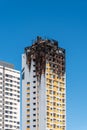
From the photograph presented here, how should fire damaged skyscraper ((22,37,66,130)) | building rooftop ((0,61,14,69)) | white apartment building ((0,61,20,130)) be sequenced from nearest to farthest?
fire damaged skyscraper ((22,37,66,130)), white apartment building ((0,61,20,130)), building rooftop ((0,61,14,69))

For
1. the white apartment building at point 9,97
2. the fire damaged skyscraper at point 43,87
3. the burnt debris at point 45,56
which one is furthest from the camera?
the white apartment building at point 9,97

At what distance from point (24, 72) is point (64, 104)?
57.0 feet

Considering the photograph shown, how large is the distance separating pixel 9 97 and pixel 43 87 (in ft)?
Answer: 65.9

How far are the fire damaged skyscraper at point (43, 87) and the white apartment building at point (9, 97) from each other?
35.5ft

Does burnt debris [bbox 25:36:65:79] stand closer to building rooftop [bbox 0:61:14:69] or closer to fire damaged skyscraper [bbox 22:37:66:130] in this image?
fire damaged skyscraper [bbox 22:37:66:130]

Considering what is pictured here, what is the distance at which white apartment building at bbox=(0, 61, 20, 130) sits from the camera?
168 metres

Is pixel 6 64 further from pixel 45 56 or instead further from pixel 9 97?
pixel 45 56

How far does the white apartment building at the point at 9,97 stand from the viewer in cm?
16834

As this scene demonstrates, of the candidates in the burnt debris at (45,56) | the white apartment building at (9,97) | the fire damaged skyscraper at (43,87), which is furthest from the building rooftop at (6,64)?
the burnt debris at (45,56)

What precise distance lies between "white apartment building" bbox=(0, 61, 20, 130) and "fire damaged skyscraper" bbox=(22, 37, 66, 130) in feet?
35.5

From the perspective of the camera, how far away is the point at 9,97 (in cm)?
17175

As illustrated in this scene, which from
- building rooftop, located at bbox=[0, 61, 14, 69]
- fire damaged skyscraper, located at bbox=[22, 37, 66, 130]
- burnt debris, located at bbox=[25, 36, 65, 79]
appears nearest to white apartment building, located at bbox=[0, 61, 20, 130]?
building rooftop, located at bbox=[0, 61, 14, 69]

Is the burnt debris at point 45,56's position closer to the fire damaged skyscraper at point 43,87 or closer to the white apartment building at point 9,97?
the fire damaged skyscraper at point 43,87

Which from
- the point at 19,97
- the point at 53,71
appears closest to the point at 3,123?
the point at 19,97
